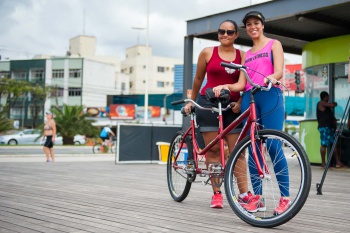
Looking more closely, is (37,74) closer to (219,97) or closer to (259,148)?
Result: (219,97)

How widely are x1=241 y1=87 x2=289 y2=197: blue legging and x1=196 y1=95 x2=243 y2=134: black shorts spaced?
0.42 meters

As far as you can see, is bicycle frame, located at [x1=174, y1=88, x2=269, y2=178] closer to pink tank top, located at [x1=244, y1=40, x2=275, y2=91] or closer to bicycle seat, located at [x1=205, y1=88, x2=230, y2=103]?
bicycle seat, located at [x1=205, y1=88, x2=230, y2=103]

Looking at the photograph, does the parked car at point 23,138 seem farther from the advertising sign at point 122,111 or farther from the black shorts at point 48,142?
the advertising sign at point 122,111

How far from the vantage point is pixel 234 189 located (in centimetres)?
463

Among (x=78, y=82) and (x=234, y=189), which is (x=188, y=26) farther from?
(x=78, y=82)

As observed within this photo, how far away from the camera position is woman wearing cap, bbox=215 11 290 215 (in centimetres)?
459

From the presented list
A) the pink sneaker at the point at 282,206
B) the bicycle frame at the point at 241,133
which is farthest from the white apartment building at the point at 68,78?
the pink sneaker at the point at 282,206

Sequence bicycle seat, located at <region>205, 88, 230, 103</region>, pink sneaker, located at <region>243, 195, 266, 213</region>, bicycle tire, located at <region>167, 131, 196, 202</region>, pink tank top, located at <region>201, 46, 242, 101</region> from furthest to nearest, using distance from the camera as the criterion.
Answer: bicycle tire, located at <region>167, 131, 196, 202</region> → pink tank top, located at <region>201, 46, 242, 101</region> → bicycle seat, located at <region>205, 88, 230, 103</region> → pink sneaker, located at <region>243, 195, 266, 213</region>

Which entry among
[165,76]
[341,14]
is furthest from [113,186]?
[165,76]

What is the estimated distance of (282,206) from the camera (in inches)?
171

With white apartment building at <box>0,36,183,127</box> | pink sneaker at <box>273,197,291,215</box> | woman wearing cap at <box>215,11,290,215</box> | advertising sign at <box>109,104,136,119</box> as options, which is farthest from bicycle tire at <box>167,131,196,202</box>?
advertising sign at <box>109,104,136,119</box>

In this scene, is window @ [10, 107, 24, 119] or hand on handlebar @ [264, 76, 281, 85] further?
window @ [10, 107, 24, 119]

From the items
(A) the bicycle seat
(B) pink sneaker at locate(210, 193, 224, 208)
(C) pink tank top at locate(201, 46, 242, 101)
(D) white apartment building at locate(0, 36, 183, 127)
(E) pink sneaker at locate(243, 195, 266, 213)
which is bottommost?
(B) pink sneaker at locate(210, 193, 224, 208)

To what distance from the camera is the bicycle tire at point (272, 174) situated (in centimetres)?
401
